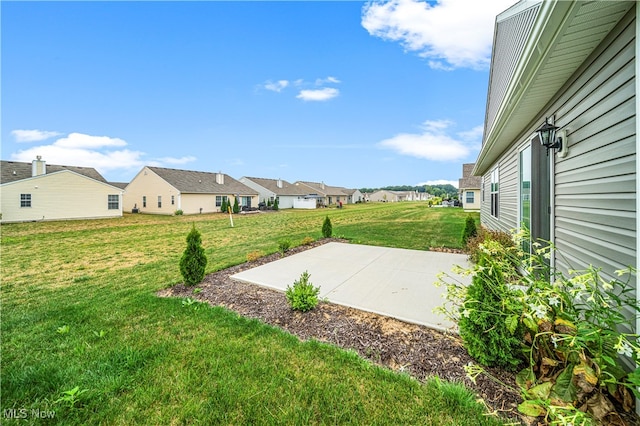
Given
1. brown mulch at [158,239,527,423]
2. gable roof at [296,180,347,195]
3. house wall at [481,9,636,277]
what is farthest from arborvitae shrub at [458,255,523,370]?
gable roof at [296,180,347,195]

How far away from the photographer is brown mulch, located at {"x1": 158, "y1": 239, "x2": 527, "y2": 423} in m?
2.28

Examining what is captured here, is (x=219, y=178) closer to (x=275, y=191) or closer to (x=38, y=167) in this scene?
(x=275, y=191)

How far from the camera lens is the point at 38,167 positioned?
752 inches

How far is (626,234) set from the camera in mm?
2041

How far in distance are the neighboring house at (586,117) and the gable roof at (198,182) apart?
26.8 meters

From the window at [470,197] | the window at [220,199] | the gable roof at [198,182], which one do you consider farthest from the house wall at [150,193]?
the window at [470,197]

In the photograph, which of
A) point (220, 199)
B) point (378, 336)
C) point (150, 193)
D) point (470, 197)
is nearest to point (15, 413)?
point (378, 336)

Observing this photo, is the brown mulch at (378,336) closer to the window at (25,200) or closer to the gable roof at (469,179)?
the window at (25,200)

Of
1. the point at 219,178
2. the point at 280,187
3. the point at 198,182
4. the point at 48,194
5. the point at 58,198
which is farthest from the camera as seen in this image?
the point at 280,187

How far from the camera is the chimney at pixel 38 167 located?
19.0 metres

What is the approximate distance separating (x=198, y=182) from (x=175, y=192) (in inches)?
155

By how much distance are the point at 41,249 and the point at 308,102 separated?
18167mm

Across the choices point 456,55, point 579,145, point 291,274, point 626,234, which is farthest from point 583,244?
point 456,55

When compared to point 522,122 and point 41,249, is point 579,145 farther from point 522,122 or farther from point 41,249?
point 41,249
